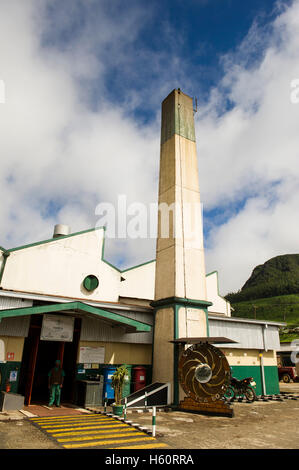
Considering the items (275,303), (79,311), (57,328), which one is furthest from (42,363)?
(275,303)

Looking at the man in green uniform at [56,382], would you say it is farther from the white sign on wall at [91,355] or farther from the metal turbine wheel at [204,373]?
the metal turbine wheel at [204,373]

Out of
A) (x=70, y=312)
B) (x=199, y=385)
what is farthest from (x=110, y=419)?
(x=70, y=312)

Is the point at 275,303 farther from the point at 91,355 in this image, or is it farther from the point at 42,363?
→ the point at 91,355

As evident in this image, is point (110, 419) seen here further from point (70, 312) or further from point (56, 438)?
point (70, 312)

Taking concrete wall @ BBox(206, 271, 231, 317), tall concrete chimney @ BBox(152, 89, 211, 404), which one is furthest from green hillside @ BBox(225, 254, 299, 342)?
tall concrete chimney @ BBox(152, 89, 211, 404)

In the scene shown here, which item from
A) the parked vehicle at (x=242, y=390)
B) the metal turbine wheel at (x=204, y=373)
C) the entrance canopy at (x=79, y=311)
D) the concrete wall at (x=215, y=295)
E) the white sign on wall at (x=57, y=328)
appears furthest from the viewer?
the concrete wall at (x=215, y=295)

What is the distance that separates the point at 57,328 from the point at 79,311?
149 centimetres

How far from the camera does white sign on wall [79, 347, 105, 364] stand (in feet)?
56.3

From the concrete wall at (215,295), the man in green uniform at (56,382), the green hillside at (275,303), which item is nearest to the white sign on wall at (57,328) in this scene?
the man in green uniform at (56,382)

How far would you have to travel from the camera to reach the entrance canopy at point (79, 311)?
14.0m

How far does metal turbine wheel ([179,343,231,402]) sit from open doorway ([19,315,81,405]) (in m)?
6.01

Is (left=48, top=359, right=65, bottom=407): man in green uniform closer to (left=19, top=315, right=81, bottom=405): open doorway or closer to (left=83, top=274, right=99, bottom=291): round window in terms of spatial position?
(left=19, top=315, right=81, bottom=405): open doorway

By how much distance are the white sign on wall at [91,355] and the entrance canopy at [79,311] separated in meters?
1.63
